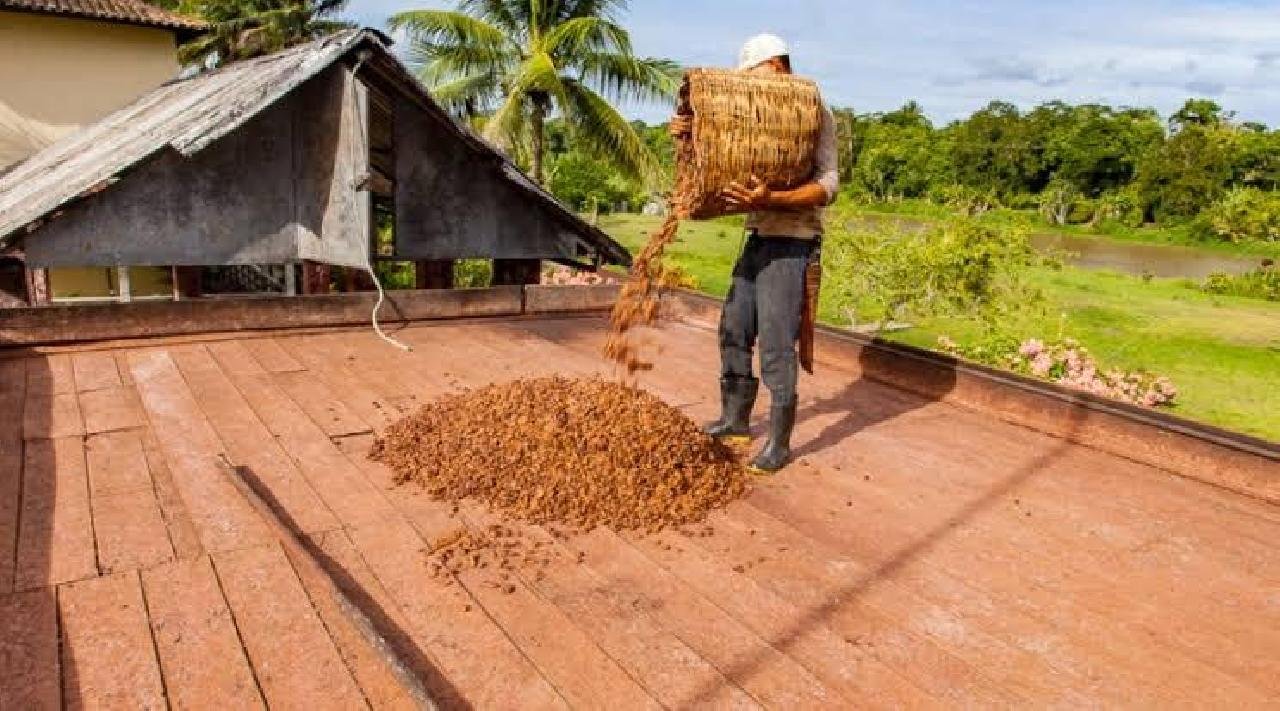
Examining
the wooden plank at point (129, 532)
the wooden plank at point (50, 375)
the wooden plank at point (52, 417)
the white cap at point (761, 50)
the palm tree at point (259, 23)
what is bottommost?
the wooden plank at point (129, 532)

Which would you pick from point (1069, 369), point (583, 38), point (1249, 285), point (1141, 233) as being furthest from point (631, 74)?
point (1141, 233)

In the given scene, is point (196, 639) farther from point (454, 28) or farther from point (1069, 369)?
point (454, 28)

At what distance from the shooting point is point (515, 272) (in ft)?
28.2

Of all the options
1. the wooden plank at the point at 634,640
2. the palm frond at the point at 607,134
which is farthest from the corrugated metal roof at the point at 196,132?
the palm frond at the point at 607,134

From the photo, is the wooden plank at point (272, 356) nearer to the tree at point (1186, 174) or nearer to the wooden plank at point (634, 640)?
the wooden plank at point (634, 640)

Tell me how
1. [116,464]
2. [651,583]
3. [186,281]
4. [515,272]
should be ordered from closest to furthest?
[651,583] < [116,464] < [186,281] < [515,272]

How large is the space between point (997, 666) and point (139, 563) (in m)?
2.71

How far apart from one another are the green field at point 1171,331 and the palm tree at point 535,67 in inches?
156

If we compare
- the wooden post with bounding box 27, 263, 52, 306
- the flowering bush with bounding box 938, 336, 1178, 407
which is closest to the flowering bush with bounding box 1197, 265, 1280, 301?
the flowering bush with bounding box 938, 336, 1178, 407


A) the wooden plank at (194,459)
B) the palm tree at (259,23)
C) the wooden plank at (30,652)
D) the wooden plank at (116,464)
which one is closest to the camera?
the wooden plank at (30,652)

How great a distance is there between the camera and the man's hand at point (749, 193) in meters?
3.43

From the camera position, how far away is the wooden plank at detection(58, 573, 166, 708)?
204 centimetres

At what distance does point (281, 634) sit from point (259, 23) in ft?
107

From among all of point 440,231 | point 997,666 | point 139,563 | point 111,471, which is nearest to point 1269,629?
point 997,666
